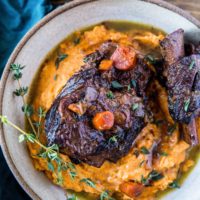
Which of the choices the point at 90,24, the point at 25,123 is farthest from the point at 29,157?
the point at 90,24

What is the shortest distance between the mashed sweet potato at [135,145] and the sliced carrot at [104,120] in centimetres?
59

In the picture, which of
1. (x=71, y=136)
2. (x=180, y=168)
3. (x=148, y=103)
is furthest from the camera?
(x=180, y=168)

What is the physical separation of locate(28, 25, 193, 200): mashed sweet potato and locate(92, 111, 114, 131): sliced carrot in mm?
593

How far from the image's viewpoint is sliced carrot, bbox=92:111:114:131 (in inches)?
175

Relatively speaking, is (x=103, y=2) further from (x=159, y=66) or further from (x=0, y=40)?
(x=0, y=40)

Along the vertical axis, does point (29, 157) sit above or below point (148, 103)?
below

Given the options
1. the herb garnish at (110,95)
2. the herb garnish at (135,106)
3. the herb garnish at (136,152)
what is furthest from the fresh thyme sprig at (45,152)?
the herb garnish at (135,106)

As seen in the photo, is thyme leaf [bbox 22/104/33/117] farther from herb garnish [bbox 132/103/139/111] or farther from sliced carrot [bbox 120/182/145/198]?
sliced carrot [bbox 120/182/145/198]

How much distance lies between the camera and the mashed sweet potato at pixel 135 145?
16.2 ft

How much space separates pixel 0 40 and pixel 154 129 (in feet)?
6.19

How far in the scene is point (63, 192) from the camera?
5.11 m

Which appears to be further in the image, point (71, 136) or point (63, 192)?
point (63, 192)

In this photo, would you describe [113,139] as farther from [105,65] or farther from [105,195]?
[105,65]

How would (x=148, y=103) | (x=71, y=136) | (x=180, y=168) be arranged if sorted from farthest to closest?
1. (x=180, y=168)
2. (x=148, y=103)
3. (x=71, y=136)
